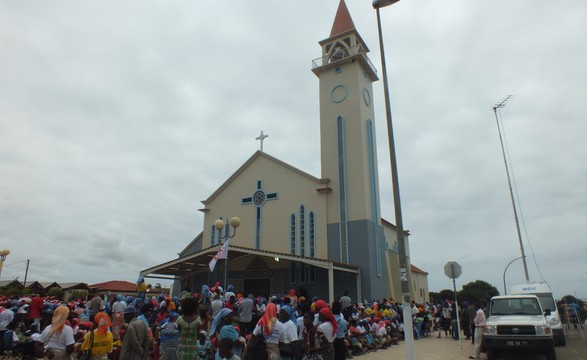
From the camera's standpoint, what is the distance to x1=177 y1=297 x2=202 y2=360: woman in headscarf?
20.9ft

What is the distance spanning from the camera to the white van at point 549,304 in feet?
45.2

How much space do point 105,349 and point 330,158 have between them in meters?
21.5

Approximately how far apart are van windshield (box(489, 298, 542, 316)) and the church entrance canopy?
796 cm

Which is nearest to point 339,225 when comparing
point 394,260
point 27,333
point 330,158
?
point 330,158

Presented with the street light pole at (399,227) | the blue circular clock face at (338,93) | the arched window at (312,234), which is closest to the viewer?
the street light pole at (399,227)

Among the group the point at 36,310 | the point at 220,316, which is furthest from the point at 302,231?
the point at 220,316

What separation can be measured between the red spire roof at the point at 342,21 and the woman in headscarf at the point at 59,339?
93.0ft

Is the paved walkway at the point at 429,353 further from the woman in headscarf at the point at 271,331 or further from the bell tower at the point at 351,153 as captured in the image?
the bell tower at the point at 351,153

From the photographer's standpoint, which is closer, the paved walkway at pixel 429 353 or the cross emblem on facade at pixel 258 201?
the paved walkway at pixel 429 353

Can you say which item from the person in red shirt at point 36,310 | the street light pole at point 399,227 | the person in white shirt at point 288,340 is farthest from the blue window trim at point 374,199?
the person in white shirt at point 288,340

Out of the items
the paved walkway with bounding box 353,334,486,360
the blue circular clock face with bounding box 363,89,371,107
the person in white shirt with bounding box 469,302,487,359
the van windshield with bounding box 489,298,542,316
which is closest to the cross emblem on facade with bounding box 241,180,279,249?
the blue circular clock face with bounding box 363,89,371,107

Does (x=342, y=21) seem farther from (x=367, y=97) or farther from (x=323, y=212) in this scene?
(x=323, y=212)

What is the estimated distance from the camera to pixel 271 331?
644 cm

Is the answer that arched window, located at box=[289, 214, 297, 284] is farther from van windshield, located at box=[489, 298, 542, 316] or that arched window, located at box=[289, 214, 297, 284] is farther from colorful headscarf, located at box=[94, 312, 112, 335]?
colorful headscarf, located at box=[94, 312, 112, 335]
